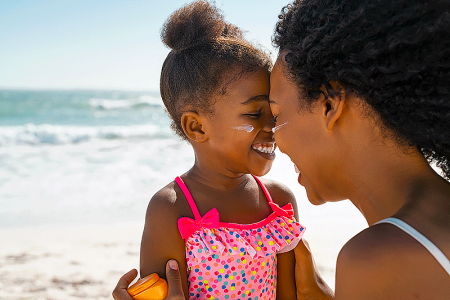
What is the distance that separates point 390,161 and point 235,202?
3.01ft

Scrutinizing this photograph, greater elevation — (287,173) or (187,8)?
(187,8)

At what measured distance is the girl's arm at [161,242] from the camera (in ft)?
6.27

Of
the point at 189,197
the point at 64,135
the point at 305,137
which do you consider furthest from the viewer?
Answer: the point at 64,135

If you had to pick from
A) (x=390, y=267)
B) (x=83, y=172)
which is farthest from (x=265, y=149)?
(x=83, y=172)

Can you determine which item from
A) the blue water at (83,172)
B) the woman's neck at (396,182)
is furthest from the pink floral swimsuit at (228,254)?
the blue water at (83,172)

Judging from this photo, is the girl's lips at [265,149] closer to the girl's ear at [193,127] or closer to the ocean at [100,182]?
the girl's ear at [193,127]

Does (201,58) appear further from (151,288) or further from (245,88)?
(151,288)

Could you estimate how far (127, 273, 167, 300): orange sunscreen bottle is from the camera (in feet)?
5.93

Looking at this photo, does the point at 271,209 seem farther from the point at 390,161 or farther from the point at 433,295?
the point at 433,295

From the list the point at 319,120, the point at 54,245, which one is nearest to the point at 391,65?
the point at 319,120

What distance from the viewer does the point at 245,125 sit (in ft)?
6.55

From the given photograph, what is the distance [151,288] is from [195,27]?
1267 mm

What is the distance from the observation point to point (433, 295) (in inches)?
44.8

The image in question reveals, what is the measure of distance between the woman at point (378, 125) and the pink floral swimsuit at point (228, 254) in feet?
1.55
